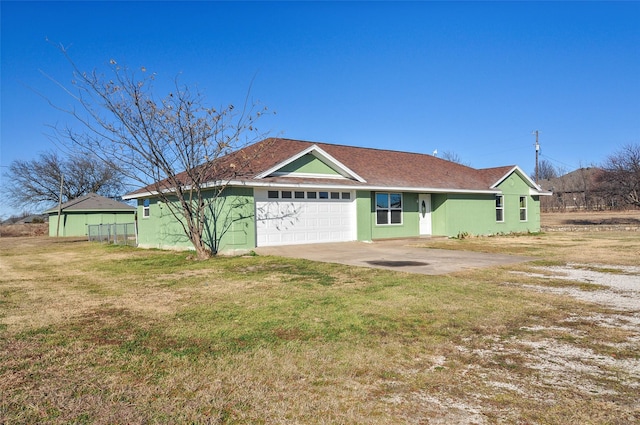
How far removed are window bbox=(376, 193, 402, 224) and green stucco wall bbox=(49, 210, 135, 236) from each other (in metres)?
28.5

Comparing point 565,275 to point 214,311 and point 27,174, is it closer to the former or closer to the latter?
point 214,311

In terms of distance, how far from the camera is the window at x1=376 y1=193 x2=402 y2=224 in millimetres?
20178

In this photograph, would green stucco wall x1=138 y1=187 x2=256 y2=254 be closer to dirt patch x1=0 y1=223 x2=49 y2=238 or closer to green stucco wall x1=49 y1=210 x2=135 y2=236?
green stucco wall x1=49 y1=210 x2=135 y2=236

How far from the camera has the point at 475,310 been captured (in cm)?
633

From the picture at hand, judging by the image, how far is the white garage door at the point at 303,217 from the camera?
1642cm

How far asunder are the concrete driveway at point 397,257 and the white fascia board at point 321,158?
299 cm

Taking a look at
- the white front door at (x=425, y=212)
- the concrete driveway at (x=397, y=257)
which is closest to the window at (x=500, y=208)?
the white front door at (x=425, y=212)

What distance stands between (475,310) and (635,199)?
31.9 meters

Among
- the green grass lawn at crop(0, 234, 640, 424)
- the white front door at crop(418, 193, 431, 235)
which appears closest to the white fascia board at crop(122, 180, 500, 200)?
the white front door at crop(418, 193, 431, 235)

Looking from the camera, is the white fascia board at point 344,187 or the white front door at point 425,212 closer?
the white fascia board at point 344,187

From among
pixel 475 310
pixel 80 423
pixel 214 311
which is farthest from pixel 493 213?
pixel 80 423

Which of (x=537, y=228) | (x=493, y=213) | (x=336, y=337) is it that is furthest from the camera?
(x=537, y=228)

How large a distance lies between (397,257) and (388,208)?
765 centimetres

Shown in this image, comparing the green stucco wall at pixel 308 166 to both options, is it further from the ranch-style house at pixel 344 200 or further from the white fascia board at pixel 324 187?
the white fascia board at pixel 324 187
